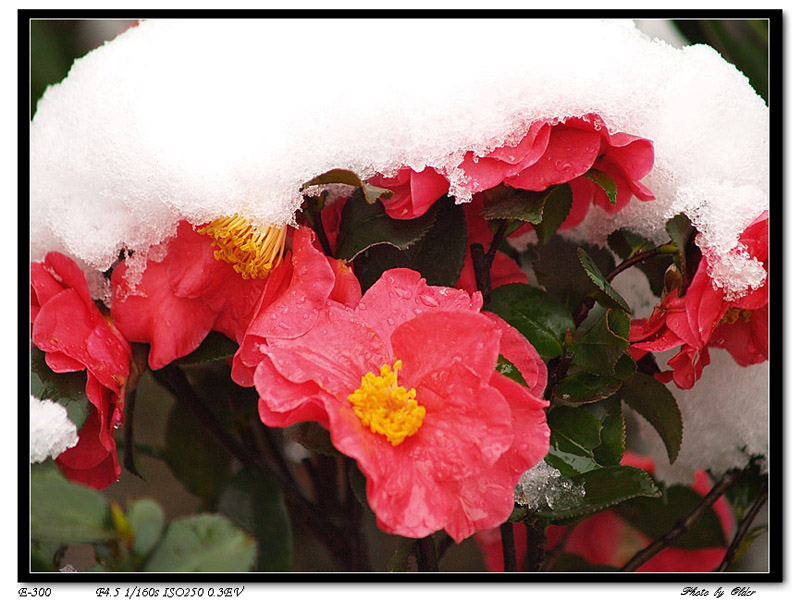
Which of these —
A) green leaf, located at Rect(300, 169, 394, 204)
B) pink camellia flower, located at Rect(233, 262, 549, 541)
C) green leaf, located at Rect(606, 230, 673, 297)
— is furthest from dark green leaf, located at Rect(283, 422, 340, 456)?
green leaf, located at Rect(606, 230, 673, 297)

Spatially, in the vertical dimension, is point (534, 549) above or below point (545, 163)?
below

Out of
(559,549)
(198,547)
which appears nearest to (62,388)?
(198,547)

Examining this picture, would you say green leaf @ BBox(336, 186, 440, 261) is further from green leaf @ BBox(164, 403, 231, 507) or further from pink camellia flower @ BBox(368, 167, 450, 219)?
green leaf @ BBox(164, 403, 231, 507)

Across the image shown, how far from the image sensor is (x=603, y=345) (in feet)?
1.48

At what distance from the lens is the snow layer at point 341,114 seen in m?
0.44

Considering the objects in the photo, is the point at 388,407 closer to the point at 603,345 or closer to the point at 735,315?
the point at 603,345

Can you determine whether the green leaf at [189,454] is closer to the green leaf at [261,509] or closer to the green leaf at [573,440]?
the green leaf at [261,509]

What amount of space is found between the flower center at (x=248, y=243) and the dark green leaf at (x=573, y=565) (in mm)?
375

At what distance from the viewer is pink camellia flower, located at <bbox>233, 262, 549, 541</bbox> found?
0.36 m

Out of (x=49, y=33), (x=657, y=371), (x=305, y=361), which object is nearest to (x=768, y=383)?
(x=657, y=371)

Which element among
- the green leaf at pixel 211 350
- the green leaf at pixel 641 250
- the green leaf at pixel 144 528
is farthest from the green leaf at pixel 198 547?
the green leaf at pixel 641 250

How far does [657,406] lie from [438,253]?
20cm

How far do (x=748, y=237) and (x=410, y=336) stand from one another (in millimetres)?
218

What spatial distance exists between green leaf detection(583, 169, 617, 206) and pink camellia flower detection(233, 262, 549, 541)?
0.11m
